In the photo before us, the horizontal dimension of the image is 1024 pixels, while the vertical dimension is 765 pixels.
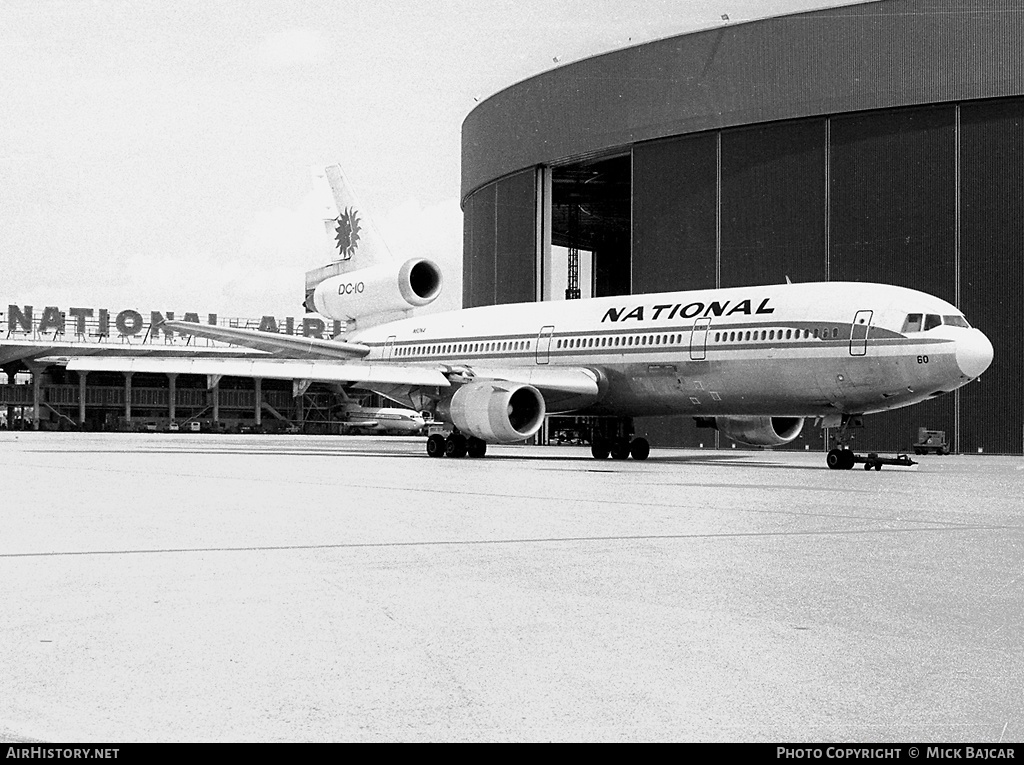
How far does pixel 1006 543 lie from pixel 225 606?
264 inches

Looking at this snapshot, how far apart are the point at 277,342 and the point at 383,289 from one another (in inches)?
187

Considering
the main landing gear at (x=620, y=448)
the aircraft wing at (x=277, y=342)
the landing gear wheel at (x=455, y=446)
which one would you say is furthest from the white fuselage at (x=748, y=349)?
the aircraft wing at (x=277, y=342)

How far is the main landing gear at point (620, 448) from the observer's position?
29922 mm

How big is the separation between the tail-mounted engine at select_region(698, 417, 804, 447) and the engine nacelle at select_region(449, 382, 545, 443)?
223 inches

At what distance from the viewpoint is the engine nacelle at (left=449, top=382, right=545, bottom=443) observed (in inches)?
1030

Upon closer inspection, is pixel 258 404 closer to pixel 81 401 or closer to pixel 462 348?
pixel 81 401

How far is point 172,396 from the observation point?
2874 inches

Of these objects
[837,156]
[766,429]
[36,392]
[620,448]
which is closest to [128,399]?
[36,392]

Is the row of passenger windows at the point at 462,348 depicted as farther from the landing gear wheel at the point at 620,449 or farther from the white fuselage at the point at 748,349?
the landing gear wheel at the point at 620,449

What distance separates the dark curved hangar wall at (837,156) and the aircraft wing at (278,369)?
58.1 ft

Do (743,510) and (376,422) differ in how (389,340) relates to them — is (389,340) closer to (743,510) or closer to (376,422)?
(743,510)

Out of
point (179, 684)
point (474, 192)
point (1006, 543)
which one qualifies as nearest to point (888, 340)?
point (1006, 543)

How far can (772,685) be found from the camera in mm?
4656

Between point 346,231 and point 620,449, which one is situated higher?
point 346,231
